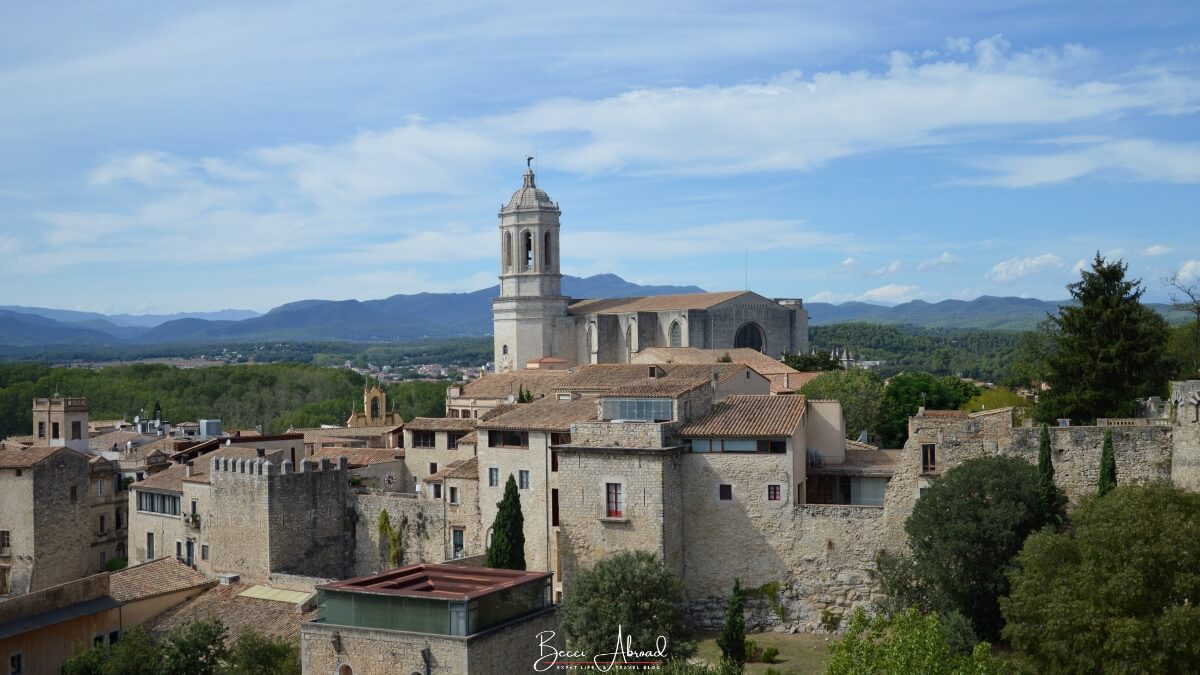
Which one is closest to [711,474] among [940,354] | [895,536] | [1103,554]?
[895,536]

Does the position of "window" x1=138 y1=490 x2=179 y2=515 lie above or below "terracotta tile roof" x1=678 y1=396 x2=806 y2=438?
below

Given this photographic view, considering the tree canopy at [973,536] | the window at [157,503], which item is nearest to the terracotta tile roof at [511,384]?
the window at [157,503]

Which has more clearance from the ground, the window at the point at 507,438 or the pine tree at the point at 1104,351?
the pine tree at the point at 1104,351

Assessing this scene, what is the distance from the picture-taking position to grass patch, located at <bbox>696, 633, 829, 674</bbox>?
104 ft

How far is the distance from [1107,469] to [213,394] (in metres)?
98.6

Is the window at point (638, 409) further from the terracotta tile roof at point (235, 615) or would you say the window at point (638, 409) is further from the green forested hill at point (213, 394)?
the green forested hill at point (213, 394)

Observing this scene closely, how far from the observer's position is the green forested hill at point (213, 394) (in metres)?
105

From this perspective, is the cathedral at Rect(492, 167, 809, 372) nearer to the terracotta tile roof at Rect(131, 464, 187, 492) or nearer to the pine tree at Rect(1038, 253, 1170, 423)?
the terracotta tile roof at Rect(131, 464, 187, 492)

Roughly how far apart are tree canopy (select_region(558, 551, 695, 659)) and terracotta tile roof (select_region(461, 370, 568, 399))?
23.5 meters

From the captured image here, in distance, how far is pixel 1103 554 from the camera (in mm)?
25906

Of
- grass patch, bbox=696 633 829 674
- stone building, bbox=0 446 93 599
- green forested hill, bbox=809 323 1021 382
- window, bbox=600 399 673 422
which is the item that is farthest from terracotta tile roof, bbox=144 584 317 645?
green forested hill, bbox=809 323 1021 382

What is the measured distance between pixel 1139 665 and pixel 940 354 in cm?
15069

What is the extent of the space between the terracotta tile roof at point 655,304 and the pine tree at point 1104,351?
42239 millimetres

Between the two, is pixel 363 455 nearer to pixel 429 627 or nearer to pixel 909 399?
pixel 429 627
